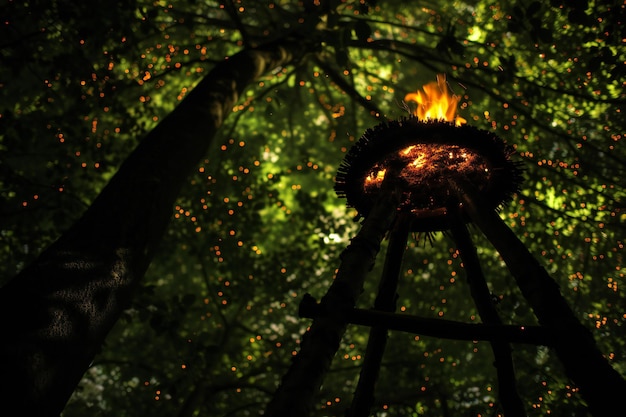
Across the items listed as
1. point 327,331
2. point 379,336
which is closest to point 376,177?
point 379,336

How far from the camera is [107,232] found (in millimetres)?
2547

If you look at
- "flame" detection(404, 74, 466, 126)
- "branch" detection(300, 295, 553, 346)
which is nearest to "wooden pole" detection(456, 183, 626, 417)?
"branch" detection(300, 295, 553, 346)

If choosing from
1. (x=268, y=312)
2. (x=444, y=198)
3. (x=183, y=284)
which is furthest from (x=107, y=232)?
(x=183, y=284)

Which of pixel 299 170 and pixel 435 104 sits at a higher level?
pixel 299 170

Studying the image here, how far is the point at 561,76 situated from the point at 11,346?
8464mm

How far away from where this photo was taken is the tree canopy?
4.86m

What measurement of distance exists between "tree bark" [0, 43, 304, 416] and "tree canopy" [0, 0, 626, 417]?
0.07 meters

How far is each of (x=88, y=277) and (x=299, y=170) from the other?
757 centimetres

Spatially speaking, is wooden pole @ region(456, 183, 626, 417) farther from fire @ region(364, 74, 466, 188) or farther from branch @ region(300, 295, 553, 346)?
fire @ region(364, 74, 466, 188)

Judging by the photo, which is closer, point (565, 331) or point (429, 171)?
point (565, 331)

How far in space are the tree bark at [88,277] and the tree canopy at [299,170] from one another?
0.23ft

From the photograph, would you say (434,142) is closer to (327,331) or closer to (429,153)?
(429,153)

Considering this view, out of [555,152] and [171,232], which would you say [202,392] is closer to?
[171,232]

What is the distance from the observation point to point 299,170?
965 cm
